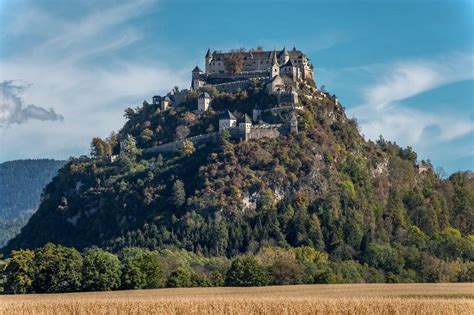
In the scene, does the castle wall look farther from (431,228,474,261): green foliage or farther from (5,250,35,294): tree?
(5,250,35,294): tree

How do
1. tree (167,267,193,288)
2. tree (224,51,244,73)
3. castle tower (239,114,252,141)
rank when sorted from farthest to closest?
tree (224,51,244,73) < castle tower (239,114,252,141) < tree (167,267,193,288)

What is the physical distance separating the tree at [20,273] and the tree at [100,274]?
4.66 meters

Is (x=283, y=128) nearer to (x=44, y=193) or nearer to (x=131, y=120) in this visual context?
(x=131, y=120)

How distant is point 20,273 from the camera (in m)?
83.2

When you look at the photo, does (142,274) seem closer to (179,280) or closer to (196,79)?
(179,280)

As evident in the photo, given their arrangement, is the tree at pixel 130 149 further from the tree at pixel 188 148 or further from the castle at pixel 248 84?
the tree at pixel 188 148

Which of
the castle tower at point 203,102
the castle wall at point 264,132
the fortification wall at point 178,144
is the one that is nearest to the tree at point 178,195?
the fortification wall at point 178,144

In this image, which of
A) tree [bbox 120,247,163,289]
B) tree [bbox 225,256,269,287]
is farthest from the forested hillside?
tree [bbox 120,247,163,289]

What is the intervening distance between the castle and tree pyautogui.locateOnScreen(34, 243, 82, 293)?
65.4 m

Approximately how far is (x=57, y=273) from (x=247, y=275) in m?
17.2

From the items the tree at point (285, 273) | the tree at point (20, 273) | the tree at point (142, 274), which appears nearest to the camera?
the tree at point (20, 273)

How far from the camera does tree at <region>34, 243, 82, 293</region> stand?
8169 centimetres

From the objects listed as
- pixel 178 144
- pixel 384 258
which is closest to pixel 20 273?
pixel 384 258

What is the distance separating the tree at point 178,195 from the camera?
454ft
